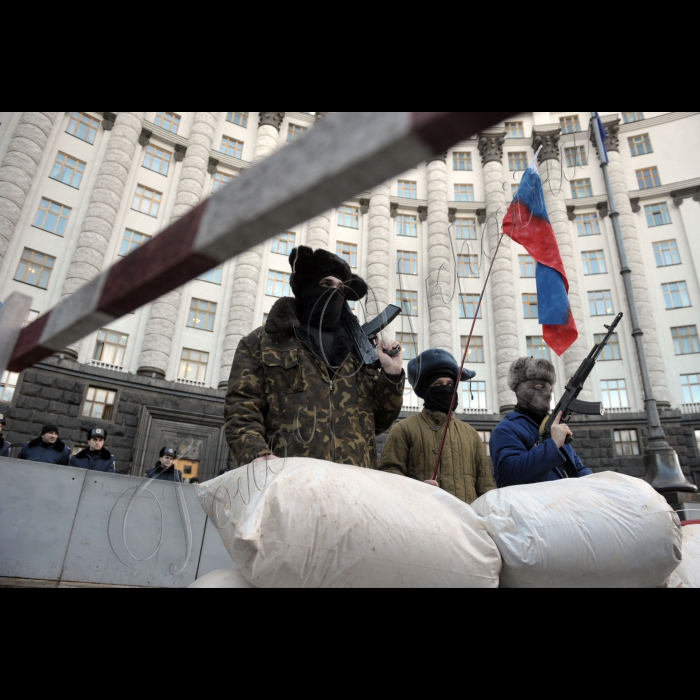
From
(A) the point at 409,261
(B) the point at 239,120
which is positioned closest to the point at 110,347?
(B) the point at 239,120

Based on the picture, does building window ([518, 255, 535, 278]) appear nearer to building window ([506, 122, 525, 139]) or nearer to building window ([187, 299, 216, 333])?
building window ([506, 122, 525, 139])

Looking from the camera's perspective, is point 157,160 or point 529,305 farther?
point 529,305

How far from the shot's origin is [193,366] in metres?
17.2

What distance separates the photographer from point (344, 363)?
7.15 feet

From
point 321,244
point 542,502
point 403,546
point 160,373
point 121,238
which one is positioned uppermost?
point 321,244

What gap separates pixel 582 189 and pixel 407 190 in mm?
7830

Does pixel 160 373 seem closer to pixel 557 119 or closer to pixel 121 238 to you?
pixel 121 238

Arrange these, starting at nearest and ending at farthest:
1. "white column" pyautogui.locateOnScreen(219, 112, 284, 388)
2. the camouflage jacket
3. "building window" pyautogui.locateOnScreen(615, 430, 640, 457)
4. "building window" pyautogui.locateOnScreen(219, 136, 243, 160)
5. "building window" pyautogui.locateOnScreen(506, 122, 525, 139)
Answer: the camouflage jacket, "white column" pyautogui.locateOnScreen(219, 112, 284, 388), "building window" pyautogui.locateOnScreen(615, 430, 640, 457), "building window" pyautogui.locateOnScreen(219, 136, 243, 160), "building window" pyautogui.locateOnScreen(506, 122, 525, 139)

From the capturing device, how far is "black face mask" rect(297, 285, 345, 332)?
221 centimetres

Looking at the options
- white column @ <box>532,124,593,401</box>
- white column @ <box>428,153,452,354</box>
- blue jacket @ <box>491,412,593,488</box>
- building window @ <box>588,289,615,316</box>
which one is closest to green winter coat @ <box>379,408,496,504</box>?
blue jacket @ <box>491,412,593,488</box>

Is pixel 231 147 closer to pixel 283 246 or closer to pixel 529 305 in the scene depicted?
pixel 283 246

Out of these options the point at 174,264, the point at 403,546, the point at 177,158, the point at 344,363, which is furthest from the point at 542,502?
the point at 177,158

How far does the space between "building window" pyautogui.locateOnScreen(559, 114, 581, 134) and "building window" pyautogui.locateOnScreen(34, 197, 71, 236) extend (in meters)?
19.8
